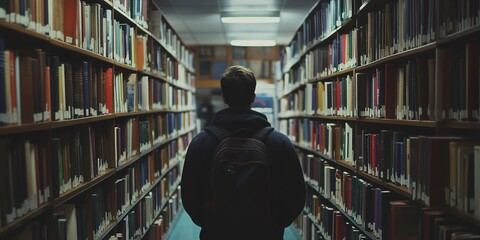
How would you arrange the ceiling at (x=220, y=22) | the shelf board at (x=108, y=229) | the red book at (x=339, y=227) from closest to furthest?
the shelf board at (x=108, y=229)
the red book at (x=339, y=227)
the ceiling at (x=220, y=22)

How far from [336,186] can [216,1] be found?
313 centimetres

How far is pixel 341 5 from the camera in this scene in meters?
3.43

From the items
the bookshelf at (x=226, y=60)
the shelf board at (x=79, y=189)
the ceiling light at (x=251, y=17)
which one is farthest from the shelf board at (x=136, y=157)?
the bookshelf at (x=226, y=60)

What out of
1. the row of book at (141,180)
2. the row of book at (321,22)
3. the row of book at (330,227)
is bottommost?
the row of book at (330,227)

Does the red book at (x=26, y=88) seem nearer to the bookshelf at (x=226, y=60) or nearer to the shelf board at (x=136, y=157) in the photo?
the shelf board at (x=136, y=157)

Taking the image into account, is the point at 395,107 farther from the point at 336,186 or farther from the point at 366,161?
the point at 336,186

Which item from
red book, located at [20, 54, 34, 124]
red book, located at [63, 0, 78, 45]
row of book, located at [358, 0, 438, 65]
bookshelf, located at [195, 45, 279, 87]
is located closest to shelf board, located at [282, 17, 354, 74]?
row of book, located at [358, 0, 438, 65]

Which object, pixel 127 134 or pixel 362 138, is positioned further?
pixel 127 134

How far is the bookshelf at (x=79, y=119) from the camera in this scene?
A: 1594 mm

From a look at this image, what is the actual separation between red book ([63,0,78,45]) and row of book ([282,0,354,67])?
1.86 metres

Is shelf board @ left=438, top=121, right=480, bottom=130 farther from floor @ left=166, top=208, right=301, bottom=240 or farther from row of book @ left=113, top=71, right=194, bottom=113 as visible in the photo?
floor @ left=166, top=208, right=301, bottom=240

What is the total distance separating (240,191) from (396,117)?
1.06 metres

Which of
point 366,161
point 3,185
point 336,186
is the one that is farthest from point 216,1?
point 3,185

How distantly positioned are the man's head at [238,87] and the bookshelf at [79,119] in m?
0.75
